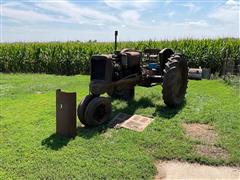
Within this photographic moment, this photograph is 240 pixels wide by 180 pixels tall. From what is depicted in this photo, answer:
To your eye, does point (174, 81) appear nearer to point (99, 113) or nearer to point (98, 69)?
point (98, 69)

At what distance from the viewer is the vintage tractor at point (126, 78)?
6.70 meters

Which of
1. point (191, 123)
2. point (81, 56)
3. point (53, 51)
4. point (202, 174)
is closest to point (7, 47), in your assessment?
point (53, 51)

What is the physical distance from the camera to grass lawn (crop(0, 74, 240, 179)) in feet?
15.5

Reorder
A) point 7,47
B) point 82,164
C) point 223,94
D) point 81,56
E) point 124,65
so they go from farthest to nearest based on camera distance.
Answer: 1. point 7,47
2. point 81,56
3. point 223,94
4. point 124,65
5. point 82,164

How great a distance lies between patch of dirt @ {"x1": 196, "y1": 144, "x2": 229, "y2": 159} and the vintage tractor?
210 cm

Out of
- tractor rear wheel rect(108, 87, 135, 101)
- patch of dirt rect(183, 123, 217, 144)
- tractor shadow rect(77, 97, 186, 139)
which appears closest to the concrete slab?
tractor shadow rect(77, 97, 186, 139)

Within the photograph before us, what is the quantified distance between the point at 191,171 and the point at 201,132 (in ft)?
5.50

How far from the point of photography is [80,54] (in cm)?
1783

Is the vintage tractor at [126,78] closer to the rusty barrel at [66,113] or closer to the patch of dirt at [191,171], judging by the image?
the rusty barrel at [66,113]

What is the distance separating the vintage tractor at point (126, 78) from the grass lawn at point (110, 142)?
0.31m

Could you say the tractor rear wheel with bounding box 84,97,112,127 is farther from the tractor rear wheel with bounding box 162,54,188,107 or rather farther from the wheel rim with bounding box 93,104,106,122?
the tractor rear wheel with bounding box 162,54,188,107

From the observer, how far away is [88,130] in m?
6.42

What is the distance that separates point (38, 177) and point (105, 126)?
7.60 ft

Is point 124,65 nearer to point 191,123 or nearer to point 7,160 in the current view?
point 191,123
